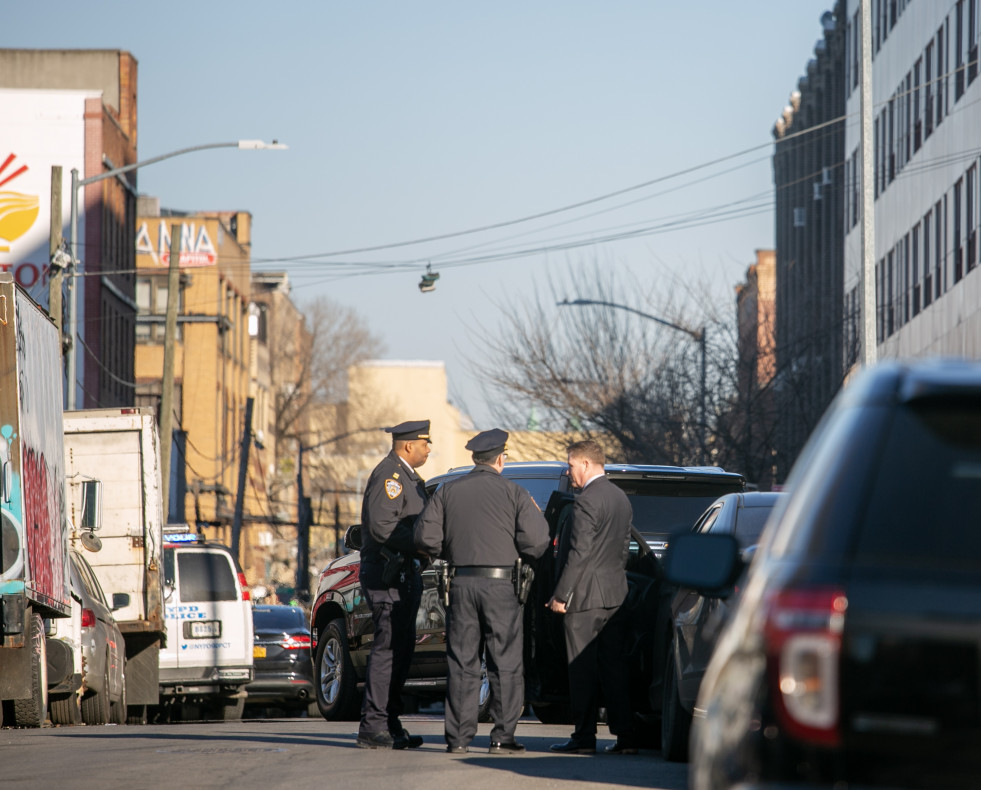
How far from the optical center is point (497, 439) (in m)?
10.3

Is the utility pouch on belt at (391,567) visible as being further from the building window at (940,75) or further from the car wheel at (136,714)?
the building window at (940,75)

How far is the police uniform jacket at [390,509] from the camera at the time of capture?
34.7 ft

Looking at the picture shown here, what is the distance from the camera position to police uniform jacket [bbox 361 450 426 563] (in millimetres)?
10562

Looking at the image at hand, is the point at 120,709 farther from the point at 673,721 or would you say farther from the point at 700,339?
the point at 700,339

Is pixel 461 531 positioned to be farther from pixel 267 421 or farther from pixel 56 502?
pixel 267 421

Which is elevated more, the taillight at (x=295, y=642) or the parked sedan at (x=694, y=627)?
the parked sedan at (x=694, y=627)

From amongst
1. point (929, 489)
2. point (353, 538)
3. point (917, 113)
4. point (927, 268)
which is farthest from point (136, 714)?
point (917, 113)

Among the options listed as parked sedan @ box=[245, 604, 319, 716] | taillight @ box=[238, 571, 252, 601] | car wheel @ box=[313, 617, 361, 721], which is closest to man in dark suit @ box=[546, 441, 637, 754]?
car wheel @ box=[313, 617, 361, 721]

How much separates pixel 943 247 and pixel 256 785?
28.8m

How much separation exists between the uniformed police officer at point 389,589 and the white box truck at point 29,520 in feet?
11.4

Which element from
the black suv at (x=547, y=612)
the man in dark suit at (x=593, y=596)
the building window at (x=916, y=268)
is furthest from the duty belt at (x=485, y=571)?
the building window at (x=916, y=268)

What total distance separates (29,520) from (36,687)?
151 centimetres

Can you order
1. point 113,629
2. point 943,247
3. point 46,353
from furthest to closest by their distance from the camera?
1. point 943,247
2. point 113,629
3. point 46,353

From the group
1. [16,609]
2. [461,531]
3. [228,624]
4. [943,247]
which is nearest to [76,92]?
[943,247]
